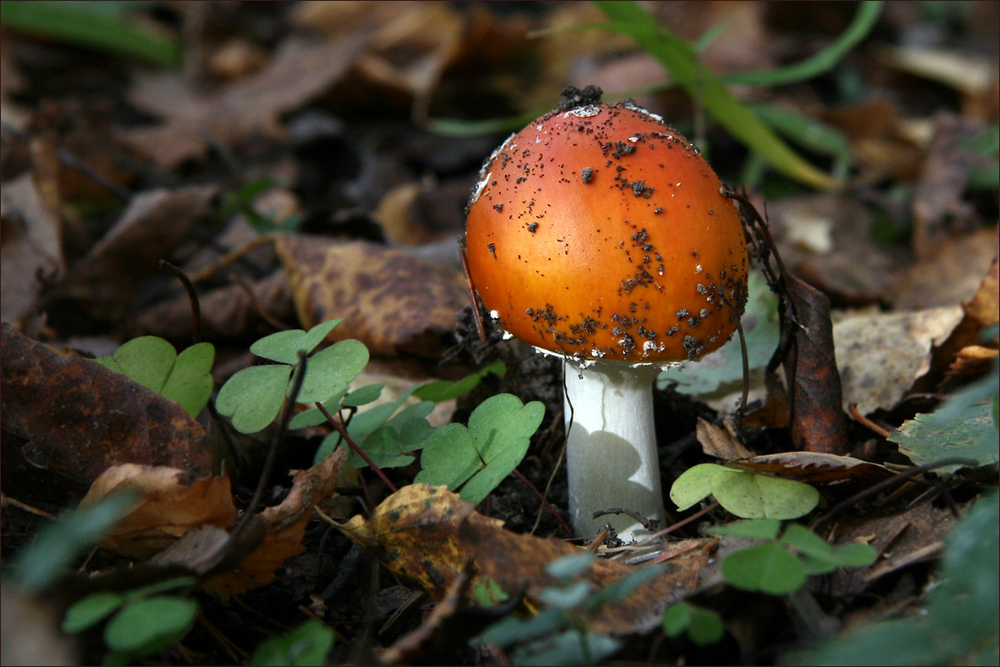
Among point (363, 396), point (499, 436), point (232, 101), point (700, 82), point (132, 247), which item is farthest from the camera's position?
point (232, 101)

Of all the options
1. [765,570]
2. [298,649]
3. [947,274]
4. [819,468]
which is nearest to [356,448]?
[298,649]

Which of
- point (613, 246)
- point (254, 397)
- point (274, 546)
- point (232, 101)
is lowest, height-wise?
point (274, 546)

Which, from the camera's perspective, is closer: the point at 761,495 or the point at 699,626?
the point at 699,626

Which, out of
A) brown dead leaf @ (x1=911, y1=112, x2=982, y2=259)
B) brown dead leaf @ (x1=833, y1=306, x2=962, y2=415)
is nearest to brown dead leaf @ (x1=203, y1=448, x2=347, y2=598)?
brown dead leaf @ (x1=833, y1=306, x2=962, y2=415)

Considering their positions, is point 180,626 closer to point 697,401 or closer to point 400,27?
point 697,401

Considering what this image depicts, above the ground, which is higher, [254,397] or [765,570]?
[254,397]

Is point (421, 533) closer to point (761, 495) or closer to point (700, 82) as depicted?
point (761, 495)

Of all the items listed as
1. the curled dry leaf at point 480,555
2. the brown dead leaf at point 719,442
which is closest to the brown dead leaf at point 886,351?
the brown dead leaf at point 719,442

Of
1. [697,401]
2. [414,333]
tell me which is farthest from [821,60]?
[414,333]
